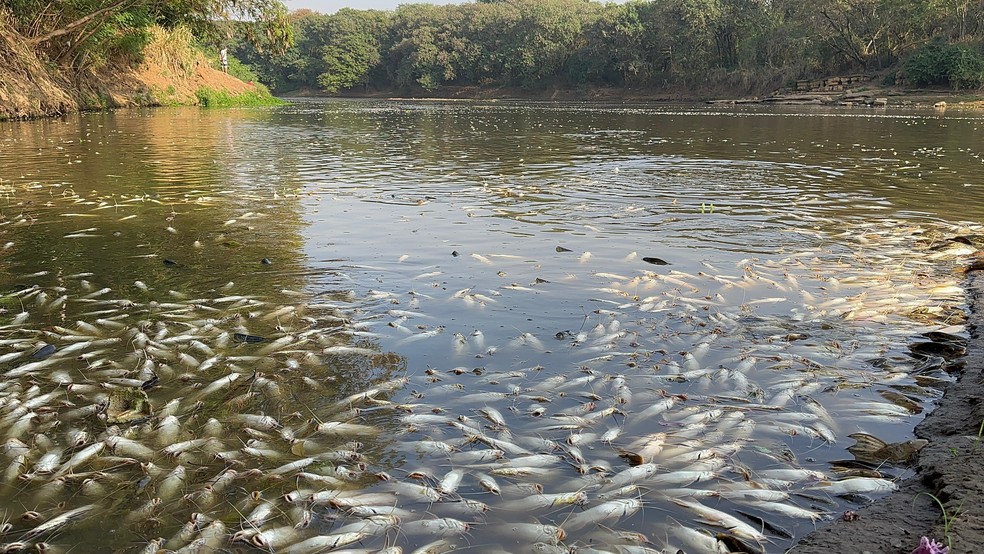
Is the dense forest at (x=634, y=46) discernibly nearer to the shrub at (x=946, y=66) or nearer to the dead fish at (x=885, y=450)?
the shrub at (x=946, y=66)

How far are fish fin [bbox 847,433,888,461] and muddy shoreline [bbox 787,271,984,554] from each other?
213mm

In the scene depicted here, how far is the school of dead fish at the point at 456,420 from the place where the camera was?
3.29 metres

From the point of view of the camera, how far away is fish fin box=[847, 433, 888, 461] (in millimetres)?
3821

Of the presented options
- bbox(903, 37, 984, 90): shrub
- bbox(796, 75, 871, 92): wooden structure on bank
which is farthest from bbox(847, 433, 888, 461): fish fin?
bbox(796, 75, 871, 92): wooden structure on bank

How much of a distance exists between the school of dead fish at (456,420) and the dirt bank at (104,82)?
2985cm

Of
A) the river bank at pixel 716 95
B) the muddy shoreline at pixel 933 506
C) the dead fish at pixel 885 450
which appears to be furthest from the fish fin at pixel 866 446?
the river bank at pixel 716 95

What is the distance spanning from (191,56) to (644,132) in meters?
36.8

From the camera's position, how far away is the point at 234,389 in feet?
15.4

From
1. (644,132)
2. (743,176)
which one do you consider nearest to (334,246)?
(743,176)

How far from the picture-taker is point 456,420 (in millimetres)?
4250

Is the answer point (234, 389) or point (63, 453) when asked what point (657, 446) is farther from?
point (63, 453)

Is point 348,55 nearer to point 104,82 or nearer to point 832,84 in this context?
point 104,82

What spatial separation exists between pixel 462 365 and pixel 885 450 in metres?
2.74

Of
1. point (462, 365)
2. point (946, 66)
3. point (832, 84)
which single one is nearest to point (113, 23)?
point (462, 365)
